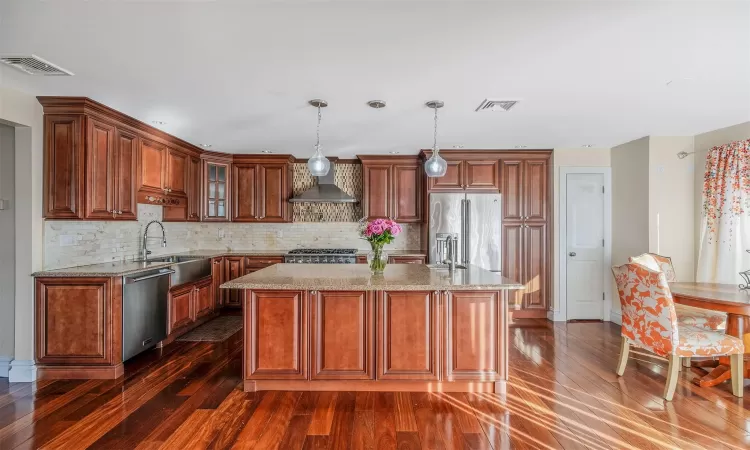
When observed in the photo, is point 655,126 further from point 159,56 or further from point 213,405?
point 213,405

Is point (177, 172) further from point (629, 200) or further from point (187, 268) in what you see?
point (629, 200)

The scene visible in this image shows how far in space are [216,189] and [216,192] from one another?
45 millimetres

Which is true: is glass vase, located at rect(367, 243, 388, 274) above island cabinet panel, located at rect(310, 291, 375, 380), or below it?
above

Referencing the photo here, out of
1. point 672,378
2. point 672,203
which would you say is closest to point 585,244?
point 672,203

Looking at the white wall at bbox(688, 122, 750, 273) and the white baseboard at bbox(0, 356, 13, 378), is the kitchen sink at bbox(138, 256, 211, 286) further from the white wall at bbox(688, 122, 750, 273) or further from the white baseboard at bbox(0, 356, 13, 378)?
the white wall at bbox(688, 122, 750, 273)

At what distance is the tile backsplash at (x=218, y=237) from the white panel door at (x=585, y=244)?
220cm

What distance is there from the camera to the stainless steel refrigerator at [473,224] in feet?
16.6

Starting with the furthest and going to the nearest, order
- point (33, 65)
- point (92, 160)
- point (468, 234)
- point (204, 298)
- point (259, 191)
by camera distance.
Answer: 1. point (259, 191)
2. point (468, 234)
3. point (204, 298)
4. point (92, 160)
5. point (33, 65)

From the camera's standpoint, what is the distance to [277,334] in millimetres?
2918

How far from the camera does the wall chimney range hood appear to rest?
18.2ft

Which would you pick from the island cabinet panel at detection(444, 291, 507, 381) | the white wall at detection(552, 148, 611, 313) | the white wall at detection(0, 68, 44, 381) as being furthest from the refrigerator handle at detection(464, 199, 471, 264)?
the white wall at detection(0, 68, 44, 381)

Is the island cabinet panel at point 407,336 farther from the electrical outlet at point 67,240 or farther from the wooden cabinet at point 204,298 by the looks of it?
the electrical outlet at point 67,240

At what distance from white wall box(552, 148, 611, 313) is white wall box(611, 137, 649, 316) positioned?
0.17 metres

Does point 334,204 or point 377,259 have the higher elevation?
point 334,204
